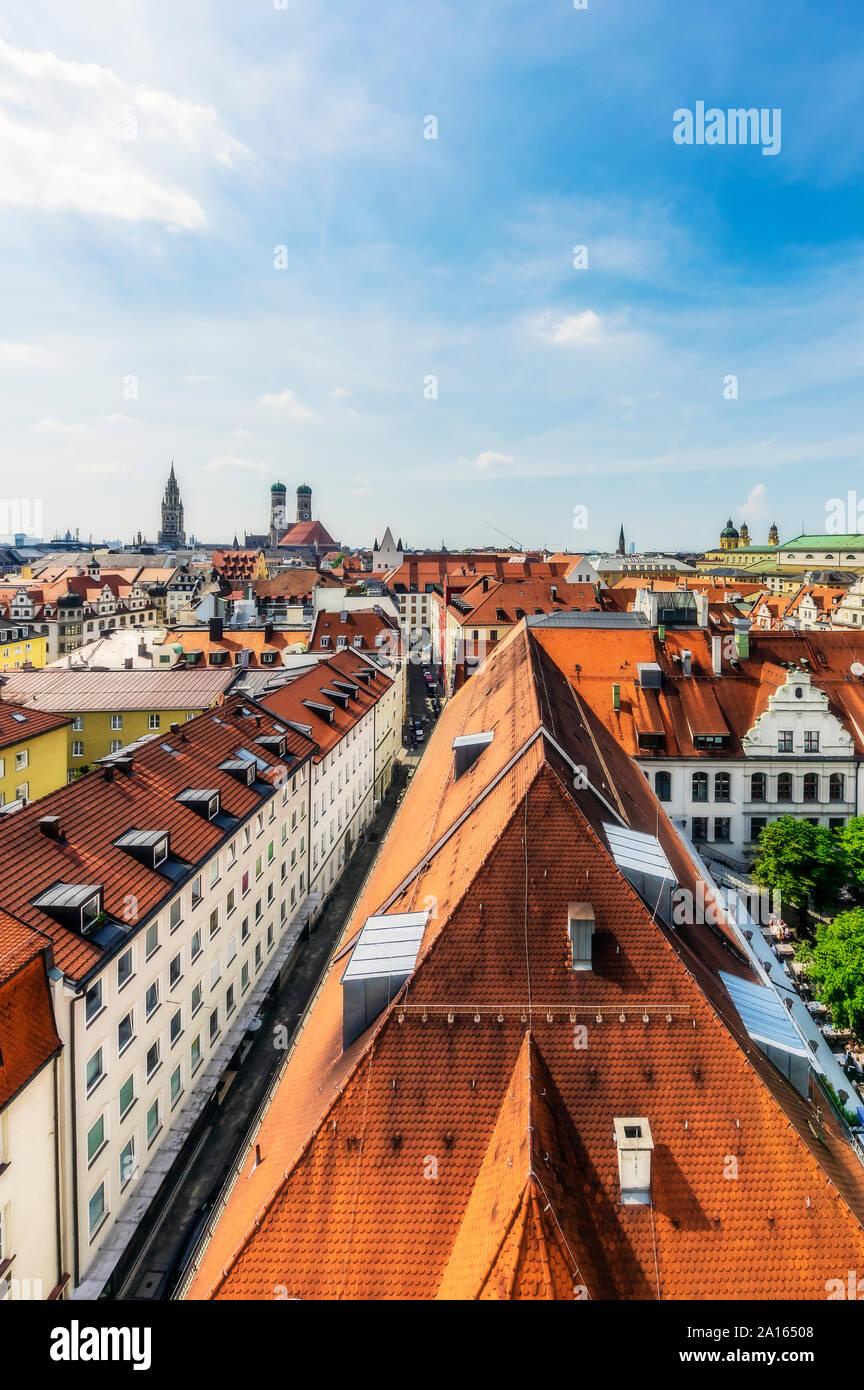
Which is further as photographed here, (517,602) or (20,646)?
(20,646)

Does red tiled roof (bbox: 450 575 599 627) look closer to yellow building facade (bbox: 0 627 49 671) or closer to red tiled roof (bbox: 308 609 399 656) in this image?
red tiled roof (bbox: 308 609 399 656)

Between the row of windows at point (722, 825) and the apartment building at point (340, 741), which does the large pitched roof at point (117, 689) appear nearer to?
the apartment building at point (340, 741)

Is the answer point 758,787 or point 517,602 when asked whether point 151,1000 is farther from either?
point 517,602

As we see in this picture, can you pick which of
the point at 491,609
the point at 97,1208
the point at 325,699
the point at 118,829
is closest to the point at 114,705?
the point at 325,699

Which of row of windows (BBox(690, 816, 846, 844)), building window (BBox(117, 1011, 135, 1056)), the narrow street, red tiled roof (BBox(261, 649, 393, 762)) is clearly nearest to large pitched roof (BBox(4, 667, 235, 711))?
red tiled roof (BBox(261, 649, 393, 762))

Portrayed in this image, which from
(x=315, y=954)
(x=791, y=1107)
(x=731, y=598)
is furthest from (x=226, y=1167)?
(x=731, y=598)
